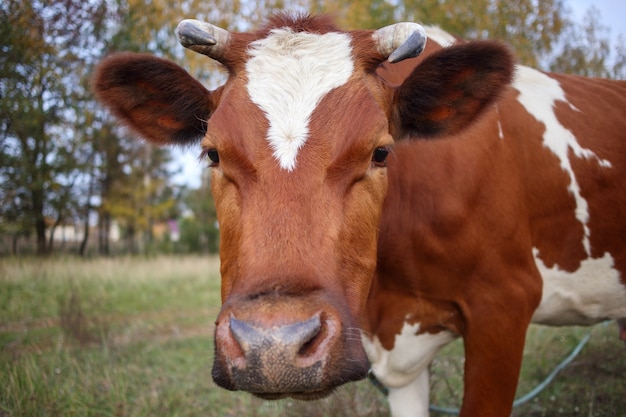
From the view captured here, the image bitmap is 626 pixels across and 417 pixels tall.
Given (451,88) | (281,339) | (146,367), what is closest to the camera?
(281,339)

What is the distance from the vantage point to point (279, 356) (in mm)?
1597

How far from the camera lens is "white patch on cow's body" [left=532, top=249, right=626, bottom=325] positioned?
10.9ft

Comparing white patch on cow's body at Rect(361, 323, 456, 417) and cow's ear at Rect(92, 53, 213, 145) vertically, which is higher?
cow's ear at Rect(92, 53, 213, 145)

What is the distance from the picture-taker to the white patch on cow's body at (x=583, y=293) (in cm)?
333

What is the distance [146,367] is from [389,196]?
3.52 meters

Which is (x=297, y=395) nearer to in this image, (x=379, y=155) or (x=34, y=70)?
(x=379, y=155)

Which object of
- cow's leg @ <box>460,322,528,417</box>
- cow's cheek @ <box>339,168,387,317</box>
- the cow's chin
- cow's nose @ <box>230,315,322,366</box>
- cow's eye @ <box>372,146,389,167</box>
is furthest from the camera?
cow's leg @ <box>460,322,528,417</box>

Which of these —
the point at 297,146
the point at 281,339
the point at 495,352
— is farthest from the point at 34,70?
the point at 495,352

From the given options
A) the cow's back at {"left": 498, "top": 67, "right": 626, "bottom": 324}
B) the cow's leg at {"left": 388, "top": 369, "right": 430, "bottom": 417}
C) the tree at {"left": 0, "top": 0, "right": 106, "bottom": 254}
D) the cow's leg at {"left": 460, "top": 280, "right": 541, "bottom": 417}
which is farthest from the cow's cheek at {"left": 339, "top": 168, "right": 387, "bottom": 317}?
the tree at {"left": 0, "top": 0, "right": 106, "bottom": 254}

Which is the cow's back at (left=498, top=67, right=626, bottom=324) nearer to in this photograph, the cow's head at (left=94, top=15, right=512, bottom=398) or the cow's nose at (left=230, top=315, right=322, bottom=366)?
the cow's head at (left=94, top=15, right=512, bottom=398)

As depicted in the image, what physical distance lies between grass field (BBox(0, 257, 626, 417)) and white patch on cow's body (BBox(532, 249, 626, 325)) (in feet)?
2.68

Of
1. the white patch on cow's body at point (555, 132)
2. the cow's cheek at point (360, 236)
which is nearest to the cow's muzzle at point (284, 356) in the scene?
the cow's cheek at point (360, 236)

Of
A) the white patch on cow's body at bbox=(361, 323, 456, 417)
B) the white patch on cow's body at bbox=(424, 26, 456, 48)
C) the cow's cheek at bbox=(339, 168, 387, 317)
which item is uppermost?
the white patch on cow's body at bbox=(424, 26, 456, 48)

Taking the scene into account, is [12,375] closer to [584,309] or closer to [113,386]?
[113,386]
